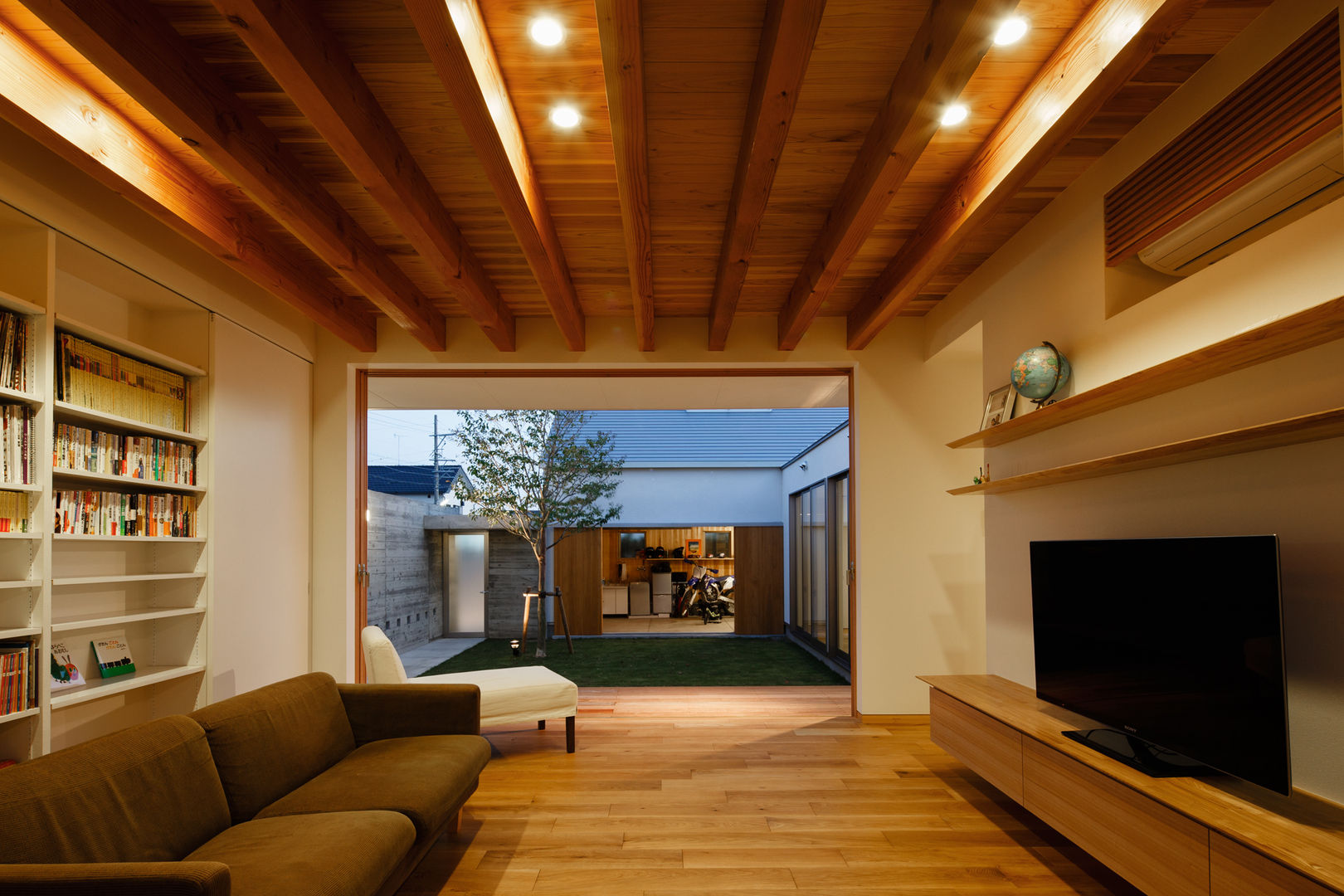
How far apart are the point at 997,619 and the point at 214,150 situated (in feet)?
13.6

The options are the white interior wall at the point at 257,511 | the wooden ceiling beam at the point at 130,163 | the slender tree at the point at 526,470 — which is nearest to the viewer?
the wooden ceiling beam at the point at 130,163

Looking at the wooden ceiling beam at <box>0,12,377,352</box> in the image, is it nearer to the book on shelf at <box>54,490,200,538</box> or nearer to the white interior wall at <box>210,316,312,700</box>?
the white interior wall at <box>210,316,312,700</box>

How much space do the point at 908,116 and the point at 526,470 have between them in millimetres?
6901

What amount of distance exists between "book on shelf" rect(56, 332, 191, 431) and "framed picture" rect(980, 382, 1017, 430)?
4.10 m

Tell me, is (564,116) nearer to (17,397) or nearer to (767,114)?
(767,114)

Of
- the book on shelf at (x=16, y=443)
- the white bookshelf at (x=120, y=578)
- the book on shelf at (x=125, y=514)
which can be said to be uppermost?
the book on shelf at (x=16, y=443)

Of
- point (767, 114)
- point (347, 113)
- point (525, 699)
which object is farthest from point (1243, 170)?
point (525, 699)

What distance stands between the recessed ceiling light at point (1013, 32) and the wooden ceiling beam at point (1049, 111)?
180mm

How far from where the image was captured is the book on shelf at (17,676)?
2.77 m

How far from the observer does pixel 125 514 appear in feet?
11.7

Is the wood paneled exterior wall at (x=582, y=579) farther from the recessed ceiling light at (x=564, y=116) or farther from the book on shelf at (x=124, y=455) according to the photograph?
the recessed ceiling light at (x=564, y=116)

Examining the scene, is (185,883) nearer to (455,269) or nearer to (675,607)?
(455,269)

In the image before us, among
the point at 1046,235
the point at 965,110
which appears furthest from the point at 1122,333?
the point at 965,110

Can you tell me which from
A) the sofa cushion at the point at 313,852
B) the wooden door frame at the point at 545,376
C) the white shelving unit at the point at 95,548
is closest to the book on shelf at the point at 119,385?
the white shelving unit at the point at 95,548
